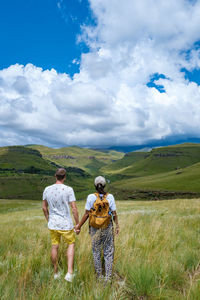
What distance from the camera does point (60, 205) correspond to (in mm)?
5215

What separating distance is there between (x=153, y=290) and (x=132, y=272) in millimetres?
488

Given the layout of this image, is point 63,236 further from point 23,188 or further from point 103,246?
point 23,188

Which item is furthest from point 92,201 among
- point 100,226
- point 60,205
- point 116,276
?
point 116,276

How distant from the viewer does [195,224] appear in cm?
982

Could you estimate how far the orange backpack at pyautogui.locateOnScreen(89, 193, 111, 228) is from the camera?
15.4 feet

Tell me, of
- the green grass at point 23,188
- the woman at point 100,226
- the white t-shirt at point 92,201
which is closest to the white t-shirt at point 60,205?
the white t-shirt at point 92,201

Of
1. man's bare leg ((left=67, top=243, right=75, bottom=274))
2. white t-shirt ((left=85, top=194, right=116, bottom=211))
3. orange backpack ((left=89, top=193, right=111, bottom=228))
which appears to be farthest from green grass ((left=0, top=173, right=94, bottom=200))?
orange backpack ((left=89, top=193, right=111, bottom=228))

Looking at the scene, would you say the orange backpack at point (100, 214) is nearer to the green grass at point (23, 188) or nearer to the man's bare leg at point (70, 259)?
the man's bare leg at point (70, 259)

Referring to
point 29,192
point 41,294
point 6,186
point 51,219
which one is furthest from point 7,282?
point 6,186

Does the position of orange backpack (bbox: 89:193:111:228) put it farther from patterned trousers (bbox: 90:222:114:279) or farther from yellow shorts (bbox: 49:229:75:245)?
yellow shorts (bbox: 49:229:75:245)

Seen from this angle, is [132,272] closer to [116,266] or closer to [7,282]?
[116,266]

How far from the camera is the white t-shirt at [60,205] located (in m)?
5.16

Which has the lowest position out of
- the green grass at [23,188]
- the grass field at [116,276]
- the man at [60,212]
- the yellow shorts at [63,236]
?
the green grass at [23,188]

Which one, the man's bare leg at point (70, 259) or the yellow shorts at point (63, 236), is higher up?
the yellow shorts at point (63, 236)
